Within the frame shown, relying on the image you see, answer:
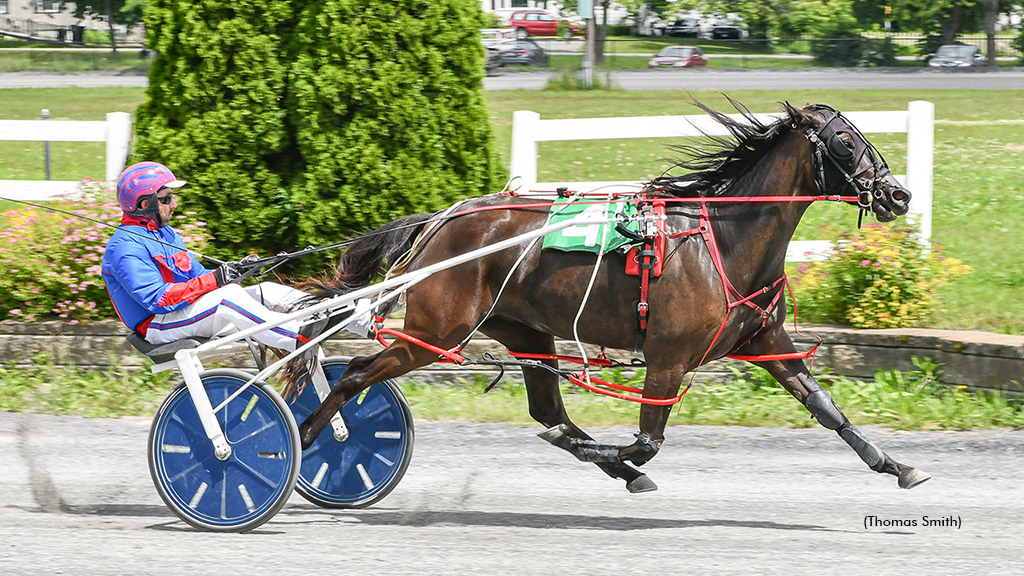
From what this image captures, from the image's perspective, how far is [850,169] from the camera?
5062 millimetres

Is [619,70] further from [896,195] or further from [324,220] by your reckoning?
[896,195]

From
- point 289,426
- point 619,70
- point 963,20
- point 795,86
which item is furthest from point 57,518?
point 963,20

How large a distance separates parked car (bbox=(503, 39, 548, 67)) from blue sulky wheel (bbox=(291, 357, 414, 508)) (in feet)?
102

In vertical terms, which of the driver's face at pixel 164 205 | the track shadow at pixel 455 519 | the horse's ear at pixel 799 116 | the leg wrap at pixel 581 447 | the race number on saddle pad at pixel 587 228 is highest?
the horse's ear at pixel 799 116

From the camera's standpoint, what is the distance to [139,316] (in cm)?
522

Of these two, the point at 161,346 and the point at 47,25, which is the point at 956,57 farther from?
the point at 47,25

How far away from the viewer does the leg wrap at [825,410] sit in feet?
17.5

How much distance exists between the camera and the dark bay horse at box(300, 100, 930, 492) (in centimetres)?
512

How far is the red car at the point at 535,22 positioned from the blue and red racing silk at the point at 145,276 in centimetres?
4171

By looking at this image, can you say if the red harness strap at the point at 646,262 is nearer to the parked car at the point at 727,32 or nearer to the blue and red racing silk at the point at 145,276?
the blue and red racing silk at the point at 145,276

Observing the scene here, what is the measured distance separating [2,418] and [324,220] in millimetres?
2411

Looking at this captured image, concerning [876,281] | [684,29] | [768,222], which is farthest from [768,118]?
[684,29]

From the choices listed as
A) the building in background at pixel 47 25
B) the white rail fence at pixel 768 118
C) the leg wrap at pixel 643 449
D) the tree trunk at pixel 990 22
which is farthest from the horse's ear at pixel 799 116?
the building in background at pixel 47 25

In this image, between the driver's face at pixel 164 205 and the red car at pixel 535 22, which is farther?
the red car at pixel 535 22
